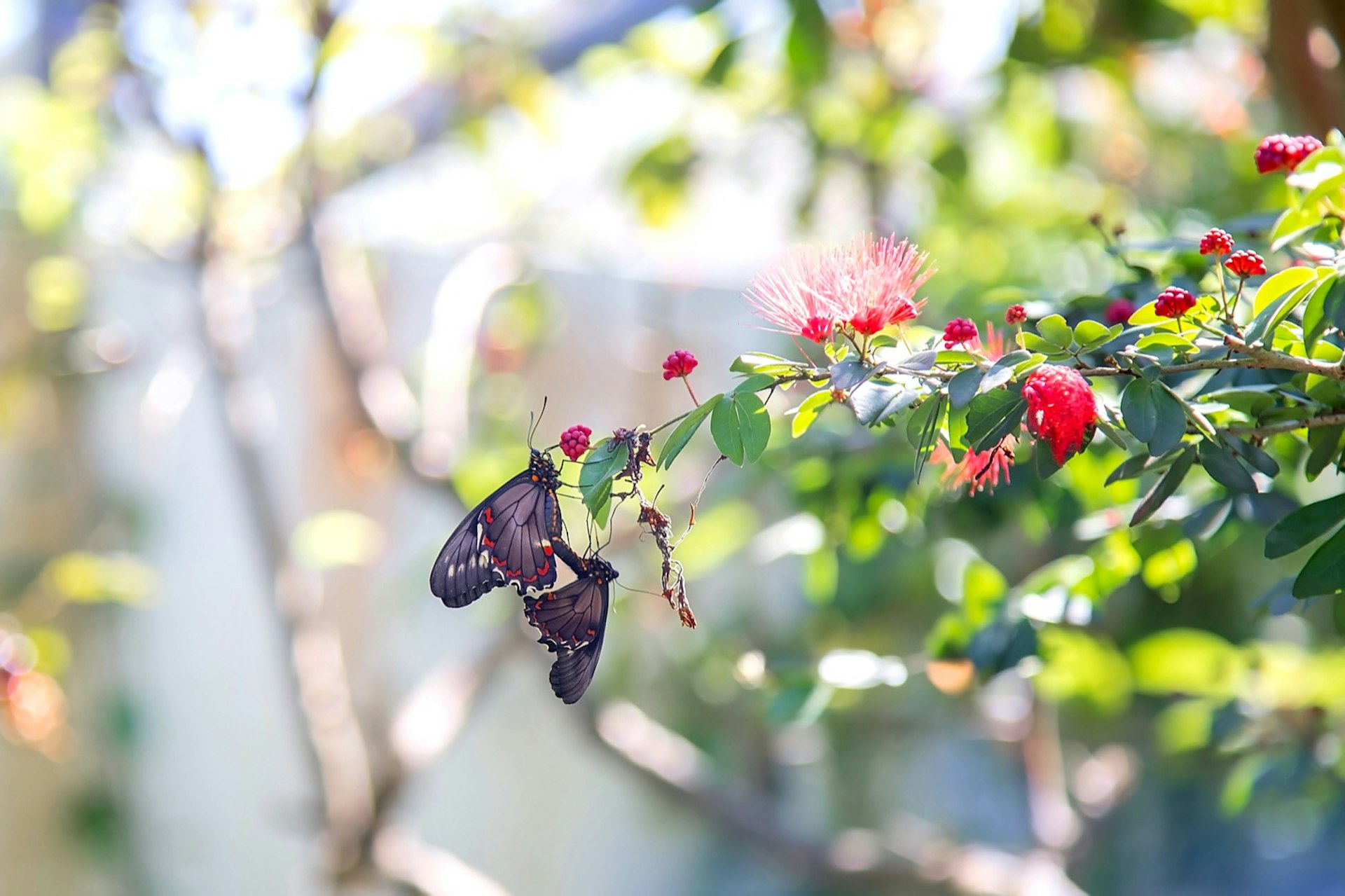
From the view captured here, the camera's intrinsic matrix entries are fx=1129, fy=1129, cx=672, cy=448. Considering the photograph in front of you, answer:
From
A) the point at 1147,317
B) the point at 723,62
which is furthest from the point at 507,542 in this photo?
the point at 723,62

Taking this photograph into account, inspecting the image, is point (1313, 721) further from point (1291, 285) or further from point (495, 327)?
point (495, 327)

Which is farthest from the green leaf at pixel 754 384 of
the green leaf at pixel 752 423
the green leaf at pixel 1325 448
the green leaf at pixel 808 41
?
the green leaf at pixel 808 41

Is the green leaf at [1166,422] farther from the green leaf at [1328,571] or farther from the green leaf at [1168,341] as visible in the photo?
the green leaf at [1328,571]

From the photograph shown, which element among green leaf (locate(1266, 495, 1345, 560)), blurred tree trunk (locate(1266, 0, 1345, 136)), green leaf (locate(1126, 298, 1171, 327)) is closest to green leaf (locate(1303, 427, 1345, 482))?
green leaf (locate(1266, 495, 1345, 560))

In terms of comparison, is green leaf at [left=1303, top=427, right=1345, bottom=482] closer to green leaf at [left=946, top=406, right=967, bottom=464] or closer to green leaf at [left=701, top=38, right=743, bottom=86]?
green leaf at [left=946, top=406, right=967, bottom=464]

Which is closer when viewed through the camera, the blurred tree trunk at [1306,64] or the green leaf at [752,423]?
the green leaf at [752,423]

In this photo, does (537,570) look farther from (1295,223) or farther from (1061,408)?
(1295,223)
